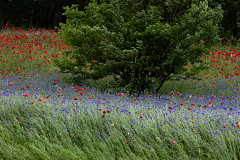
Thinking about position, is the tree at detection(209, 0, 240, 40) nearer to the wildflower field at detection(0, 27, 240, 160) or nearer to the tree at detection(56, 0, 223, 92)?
the tree at detection(56, 0, 223, 92)

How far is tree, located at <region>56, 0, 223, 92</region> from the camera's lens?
6.74 metres

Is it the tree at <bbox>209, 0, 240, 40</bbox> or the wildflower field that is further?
the tree at <bbox>209, 0, 240, 40</bbox>

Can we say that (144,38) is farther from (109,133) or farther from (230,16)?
(230,16)

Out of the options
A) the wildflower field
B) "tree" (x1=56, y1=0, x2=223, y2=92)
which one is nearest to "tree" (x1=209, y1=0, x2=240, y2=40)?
"tree" (x1=56, y1=0, x2=223, y2=92)

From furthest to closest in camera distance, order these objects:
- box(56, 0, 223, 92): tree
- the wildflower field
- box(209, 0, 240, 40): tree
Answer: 1. box(209, 0, 240, 40): tree
2. box(56, 0, 223, 92): tree
3. the wildflower field

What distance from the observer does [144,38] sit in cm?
714

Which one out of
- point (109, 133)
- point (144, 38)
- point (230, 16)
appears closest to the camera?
point (109, 133)

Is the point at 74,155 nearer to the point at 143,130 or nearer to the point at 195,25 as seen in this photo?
the point at 143,130

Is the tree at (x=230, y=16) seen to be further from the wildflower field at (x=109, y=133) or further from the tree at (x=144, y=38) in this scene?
the wildflower field at (x=109, y=133)

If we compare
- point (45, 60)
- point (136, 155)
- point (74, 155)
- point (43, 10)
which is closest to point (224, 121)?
point (136, 155)

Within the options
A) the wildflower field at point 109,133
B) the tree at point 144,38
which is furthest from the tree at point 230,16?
the wildflower field at point 109,133

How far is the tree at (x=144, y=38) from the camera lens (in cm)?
674

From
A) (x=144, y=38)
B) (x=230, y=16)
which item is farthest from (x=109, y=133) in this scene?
(x=230, y=16)

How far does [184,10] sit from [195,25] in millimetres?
1072
